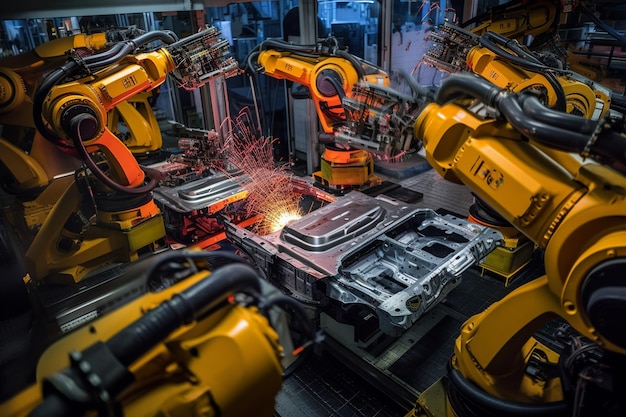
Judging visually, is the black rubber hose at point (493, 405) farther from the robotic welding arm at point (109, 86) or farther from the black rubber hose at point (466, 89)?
the robotic welding arm at point (109, 86)

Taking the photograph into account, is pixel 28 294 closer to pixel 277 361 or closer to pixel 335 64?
pixel 277 361

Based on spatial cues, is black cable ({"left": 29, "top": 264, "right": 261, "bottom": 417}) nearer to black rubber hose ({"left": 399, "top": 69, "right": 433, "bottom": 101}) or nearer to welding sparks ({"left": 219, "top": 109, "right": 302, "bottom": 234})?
black rubber hose ({"left": 399, "top": 69, "right": 433, "bottom": 101})

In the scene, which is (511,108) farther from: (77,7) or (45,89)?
(77,7)

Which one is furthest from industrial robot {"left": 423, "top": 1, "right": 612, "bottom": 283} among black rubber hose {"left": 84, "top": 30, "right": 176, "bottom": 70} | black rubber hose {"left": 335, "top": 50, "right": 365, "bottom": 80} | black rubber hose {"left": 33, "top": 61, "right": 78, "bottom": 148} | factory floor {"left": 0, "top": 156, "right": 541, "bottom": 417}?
black rubber hose {"left": 33, "top": 61, "right": 78, "bottom": 148}

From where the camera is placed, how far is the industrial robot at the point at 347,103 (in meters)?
3.02

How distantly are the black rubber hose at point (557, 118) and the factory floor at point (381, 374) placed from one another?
2014mm

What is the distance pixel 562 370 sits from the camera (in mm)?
2176

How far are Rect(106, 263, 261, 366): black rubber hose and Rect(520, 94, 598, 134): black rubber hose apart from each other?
4.66 ft

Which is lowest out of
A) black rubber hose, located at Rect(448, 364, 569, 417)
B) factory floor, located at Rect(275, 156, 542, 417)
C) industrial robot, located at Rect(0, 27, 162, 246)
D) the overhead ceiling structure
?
factory floor, located at Rect(275, 156, 542, 417)

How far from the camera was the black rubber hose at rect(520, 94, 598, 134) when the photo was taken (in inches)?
68.4

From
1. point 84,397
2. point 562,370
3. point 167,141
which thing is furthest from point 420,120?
point 167,141

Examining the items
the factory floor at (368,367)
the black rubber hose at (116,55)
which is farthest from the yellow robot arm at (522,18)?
the black rubber hose at (116,55)

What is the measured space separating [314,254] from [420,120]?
5.50 ft

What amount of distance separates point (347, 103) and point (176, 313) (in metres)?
2.61
